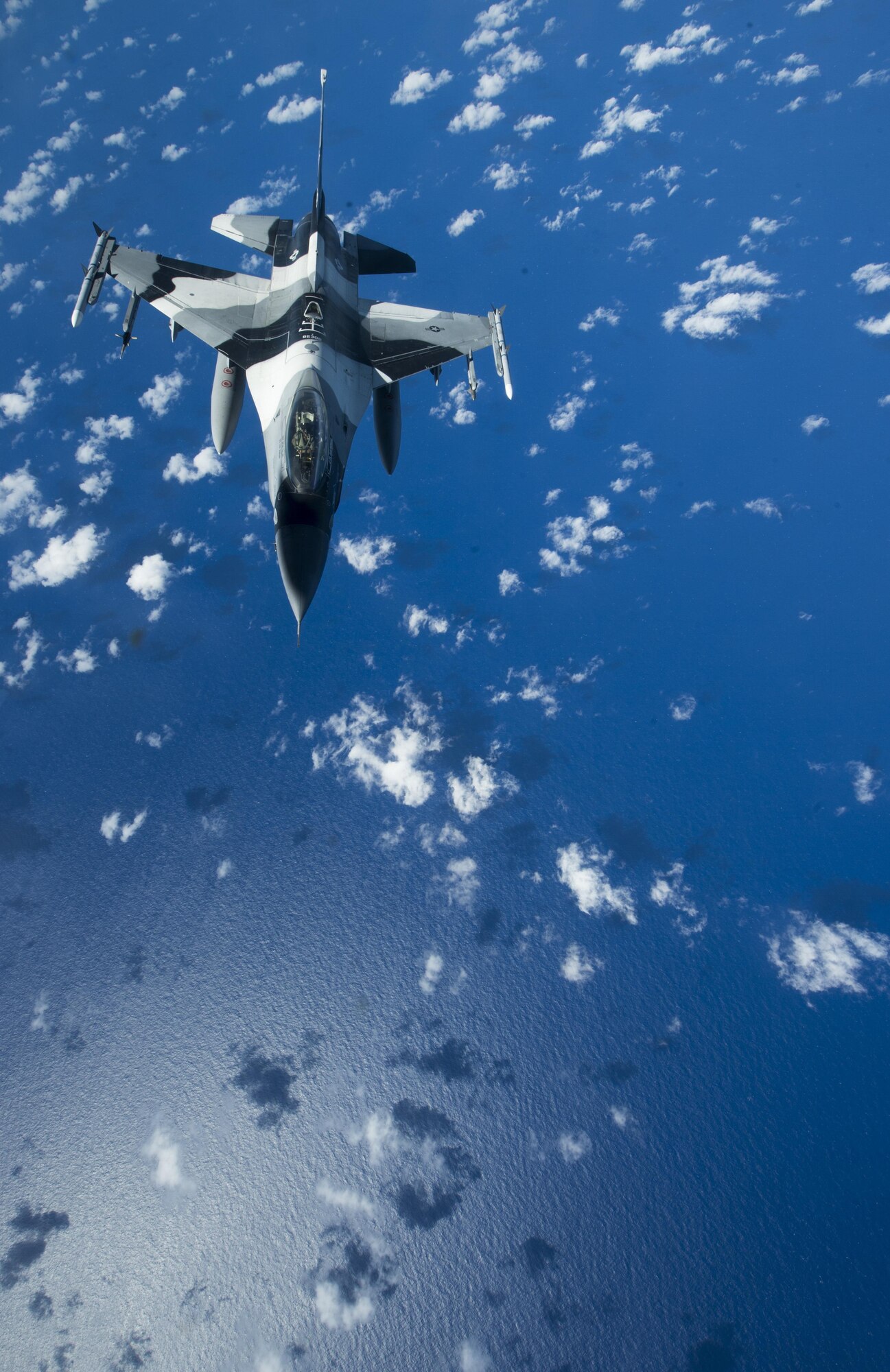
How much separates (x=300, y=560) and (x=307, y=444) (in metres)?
4.65

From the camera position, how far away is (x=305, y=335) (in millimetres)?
31719

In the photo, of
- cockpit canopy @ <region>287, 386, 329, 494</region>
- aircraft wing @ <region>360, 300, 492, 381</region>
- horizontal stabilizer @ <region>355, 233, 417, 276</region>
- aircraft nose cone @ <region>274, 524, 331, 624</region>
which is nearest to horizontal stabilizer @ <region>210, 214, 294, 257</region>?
horizontal stabilizer @ <region>355, 233, 417, 276</region>

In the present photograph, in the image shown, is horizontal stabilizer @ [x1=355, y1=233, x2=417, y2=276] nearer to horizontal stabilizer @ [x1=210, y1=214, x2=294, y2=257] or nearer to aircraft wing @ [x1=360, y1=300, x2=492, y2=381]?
horizontal stabilizer @ [x1=210, y1=214, x2=294, y2=257]

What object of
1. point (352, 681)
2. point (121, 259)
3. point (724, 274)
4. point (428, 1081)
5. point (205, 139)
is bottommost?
point (428, 1081)

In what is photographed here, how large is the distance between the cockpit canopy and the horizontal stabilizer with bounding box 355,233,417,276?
60.4 feet

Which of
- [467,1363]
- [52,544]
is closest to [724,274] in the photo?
[52,544]

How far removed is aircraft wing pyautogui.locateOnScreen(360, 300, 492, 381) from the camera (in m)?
33.9

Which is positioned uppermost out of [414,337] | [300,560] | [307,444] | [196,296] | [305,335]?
[196,296]

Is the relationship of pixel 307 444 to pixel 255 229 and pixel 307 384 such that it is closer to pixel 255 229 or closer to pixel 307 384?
pixel 307 384

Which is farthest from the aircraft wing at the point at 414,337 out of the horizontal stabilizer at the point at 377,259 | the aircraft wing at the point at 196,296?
the aircraft wing at the point at 196,296

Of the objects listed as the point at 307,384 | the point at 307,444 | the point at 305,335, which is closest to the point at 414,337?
the point at 305,335

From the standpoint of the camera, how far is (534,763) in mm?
40531

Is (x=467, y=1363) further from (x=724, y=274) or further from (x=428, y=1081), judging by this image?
(x=724, y=274)

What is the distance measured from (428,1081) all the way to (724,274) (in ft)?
202
